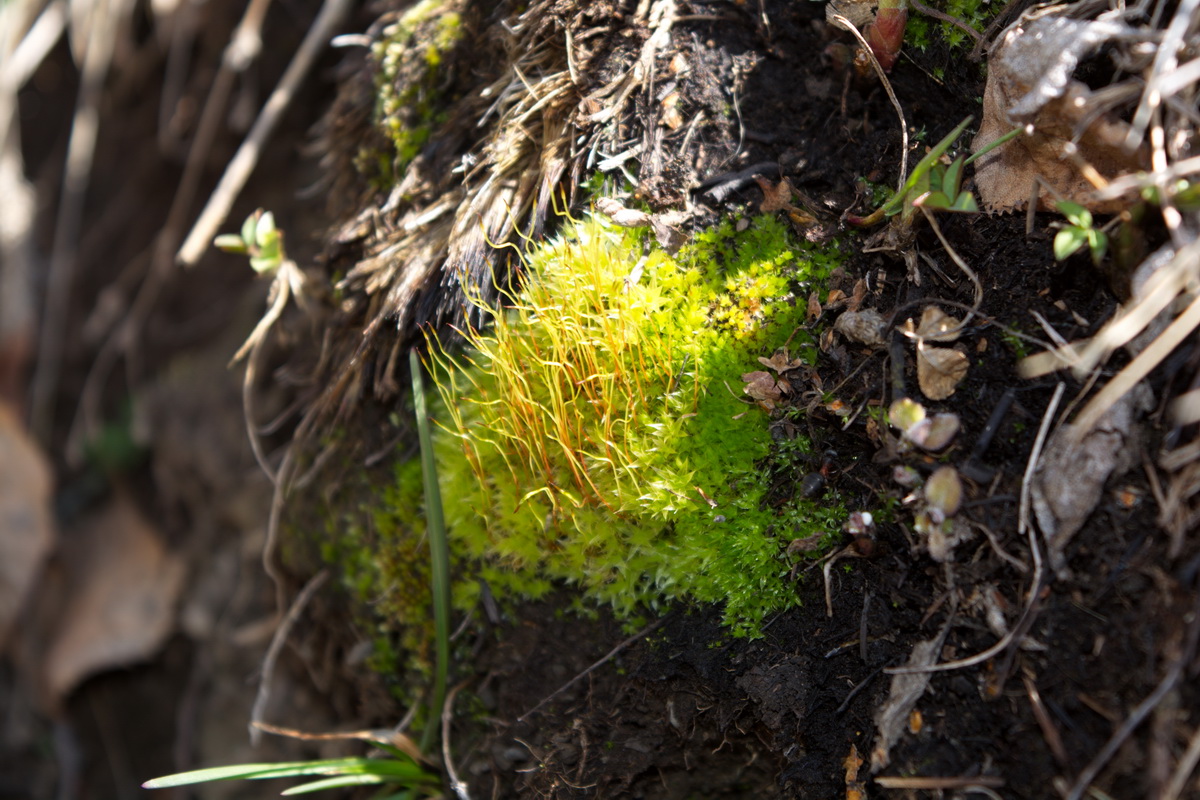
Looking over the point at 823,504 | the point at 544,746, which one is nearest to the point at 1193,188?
the point at 823,504

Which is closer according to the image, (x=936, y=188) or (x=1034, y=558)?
(x=1034, y=558)

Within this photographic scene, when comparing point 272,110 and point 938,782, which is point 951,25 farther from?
point 272,110

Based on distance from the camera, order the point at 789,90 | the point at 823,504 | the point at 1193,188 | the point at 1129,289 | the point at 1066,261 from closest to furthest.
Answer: the point at 1193,188 < the point at 1129,289 < the point at 1066,261 < the point at 823,504 < the point at 789,90

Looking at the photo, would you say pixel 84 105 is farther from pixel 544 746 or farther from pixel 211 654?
pixel 544 746

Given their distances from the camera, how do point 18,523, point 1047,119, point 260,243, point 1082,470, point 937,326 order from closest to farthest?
point 1082,470, point 1047,119, point 937,326, point 260,243, point 18,523

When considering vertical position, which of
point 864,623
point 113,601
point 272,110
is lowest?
point 113,601

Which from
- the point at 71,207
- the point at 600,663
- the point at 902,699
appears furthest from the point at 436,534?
the point at 71,207

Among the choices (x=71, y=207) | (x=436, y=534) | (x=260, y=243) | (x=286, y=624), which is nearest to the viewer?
(x=436, y=534)

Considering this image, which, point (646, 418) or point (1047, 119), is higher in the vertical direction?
point (1047, 119)
